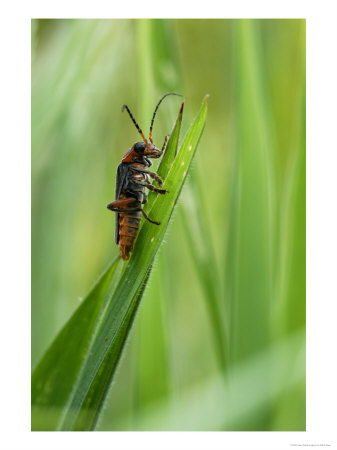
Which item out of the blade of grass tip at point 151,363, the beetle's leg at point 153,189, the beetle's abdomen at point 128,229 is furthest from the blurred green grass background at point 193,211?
the beetle's leg at point 153,189

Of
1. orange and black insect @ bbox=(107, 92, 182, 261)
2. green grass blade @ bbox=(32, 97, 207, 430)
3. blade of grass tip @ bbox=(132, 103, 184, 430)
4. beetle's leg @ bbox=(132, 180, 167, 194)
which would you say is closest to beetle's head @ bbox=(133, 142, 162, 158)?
orange and black insect @ bbox=(107, 92, 182, 261)

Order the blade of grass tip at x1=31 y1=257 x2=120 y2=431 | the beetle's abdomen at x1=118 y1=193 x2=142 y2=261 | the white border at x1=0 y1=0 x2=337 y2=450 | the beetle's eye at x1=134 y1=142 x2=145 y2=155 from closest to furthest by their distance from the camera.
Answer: the blade of grass tip at x1=31 y1=257 x2=120 y2=431
the beetle's abdomen at x1=118 y1=193 x2=142 y2=261
the beetle's eye at x1=134 y1=142 x2=145 y2=155
the white border at x1=0 y1=0 x2=337 y2=450

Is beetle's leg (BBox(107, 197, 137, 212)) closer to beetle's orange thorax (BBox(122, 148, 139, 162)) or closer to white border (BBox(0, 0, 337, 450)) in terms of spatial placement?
beetle's orange thorax (BBox(122, 148, 139, 162))

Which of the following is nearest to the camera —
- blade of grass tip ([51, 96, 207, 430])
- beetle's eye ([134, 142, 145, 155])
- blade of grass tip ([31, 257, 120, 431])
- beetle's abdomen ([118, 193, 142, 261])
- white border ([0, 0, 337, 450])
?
blade of grass tip ([51, 96, 207, 430])

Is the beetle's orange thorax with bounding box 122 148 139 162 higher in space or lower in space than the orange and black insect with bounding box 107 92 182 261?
higher

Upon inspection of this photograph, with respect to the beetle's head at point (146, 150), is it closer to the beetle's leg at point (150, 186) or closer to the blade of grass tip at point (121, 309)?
the beetle's leg at point (150, 186)

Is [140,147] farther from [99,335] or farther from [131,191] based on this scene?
[99,335]
